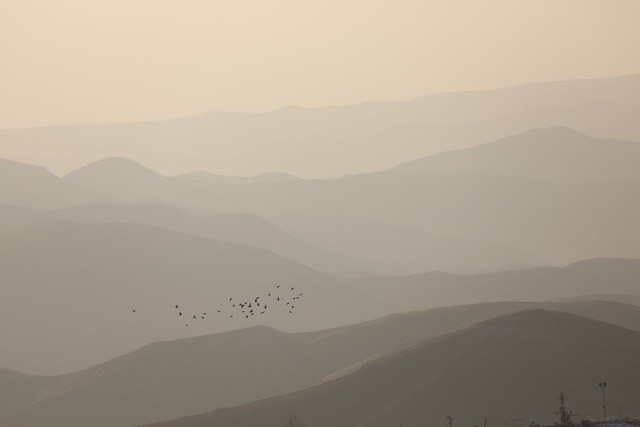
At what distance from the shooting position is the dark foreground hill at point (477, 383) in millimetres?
135250

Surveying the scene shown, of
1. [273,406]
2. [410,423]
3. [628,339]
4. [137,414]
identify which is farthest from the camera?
[137,414]

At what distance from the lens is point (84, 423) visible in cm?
19812

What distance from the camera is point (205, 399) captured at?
19925 cm

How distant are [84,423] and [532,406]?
87680 millimetres

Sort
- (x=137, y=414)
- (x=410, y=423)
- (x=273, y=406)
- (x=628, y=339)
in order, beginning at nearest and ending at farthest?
(x=410, y=423)
(x=273, y=406)
(x=628, y=339)
(x=137, y=414)

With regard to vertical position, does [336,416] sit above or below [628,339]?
below

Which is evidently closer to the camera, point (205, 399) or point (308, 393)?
point (308, 393)

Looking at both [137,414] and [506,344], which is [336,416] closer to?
[506,344]

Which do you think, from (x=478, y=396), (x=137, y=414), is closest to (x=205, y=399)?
(x=137, y=414)

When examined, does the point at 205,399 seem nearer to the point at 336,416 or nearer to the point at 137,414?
the point at 137,414

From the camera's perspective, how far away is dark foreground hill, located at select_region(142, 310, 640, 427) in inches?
5325

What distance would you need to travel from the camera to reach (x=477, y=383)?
143 metres

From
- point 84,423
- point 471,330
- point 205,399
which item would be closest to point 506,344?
point 471,330

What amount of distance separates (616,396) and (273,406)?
38.0 metres
